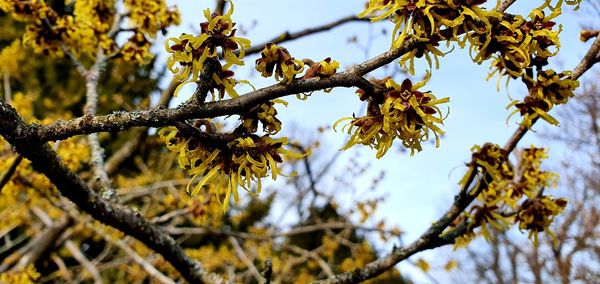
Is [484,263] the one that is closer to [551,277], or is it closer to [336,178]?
[551,277]

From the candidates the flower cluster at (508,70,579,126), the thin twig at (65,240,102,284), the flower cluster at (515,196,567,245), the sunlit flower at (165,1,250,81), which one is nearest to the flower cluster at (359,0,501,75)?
the sunlit flower at (165,1,250,81)

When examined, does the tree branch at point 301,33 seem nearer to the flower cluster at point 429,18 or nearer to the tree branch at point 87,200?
the tree branch at point 87,200

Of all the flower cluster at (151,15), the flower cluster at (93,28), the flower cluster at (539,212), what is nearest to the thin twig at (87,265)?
the flower cluster at (93,28)

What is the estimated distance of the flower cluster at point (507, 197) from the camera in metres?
2.09

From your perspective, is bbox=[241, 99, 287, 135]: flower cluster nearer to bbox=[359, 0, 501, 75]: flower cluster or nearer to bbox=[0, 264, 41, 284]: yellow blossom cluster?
bbox=[359, 0, 501, 75]: flower cluster

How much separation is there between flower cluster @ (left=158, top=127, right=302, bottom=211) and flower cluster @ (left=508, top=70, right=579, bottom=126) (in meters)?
1.06

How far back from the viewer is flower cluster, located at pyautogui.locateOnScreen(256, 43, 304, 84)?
50.9 inches

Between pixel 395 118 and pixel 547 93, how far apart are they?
35.5 inches

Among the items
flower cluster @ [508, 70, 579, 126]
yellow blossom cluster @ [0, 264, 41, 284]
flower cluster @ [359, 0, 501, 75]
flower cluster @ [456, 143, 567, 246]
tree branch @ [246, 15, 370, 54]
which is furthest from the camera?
tree branch @ [246, 15, 370, 54]

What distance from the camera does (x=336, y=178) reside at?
8008 millimetres

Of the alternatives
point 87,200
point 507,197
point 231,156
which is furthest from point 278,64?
point 507,197

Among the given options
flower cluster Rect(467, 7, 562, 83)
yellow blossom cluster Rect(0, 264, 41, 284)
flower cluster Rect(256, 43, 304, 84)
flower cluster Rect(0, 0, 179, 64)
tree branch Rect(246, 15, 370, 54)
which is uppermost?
tree branch Rect(246, 15, 370, 54)

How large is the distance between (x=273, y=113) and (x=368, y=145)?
0.29 meters

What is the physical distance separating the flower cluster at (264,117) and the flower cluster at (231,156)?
37mm
